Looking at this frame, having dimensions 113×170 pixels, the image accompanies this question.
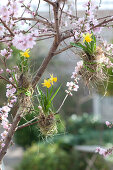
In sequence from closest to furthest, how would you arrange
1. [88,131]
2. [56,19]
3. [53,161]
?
[56,19]
[53,161]
[88,131]

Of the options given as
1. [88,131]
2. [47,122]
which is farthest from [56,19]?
[88,131]

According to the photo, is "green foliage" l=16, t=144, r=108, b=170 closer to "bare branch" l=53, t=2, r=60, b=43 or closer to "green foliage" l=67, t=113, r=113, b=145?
"green foliage" l=67, t=113, r=113, b=145

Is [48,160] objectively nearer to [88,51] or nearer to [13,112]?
[13,112]

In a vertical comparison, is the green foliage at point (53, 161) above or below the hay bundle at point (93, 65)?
below

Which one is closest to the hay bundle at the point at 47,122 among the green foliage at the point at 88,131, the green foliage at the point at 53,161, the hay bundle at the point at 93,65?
the hay bundle at the point at 93,65

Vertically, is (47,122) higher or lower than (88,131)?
higher

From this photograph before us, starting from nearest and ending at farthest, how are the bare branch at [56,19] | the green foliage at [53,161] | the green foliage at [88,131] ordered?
the bare branch at [56,19]
the green foliage at [53,161]
the green foliage at [88,131]

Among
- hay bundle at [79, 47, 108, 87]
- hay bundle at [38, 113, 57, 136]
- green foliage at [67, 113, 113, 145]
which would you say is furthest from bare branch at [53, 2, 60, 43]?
green foliage at [67, 113, 113, 145]

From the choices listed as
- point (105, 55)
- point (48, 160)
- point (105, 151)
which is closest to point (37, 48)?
point (105, 55)

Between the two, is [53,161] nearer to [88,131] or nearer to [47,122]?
[88,131]

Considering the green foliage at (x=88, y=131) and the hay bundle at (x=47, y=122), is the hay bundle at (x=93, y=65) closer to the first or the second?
the hay bundle at (x=47, y=122)

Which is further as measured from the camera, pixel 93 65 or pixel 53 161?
pixel 53 161
